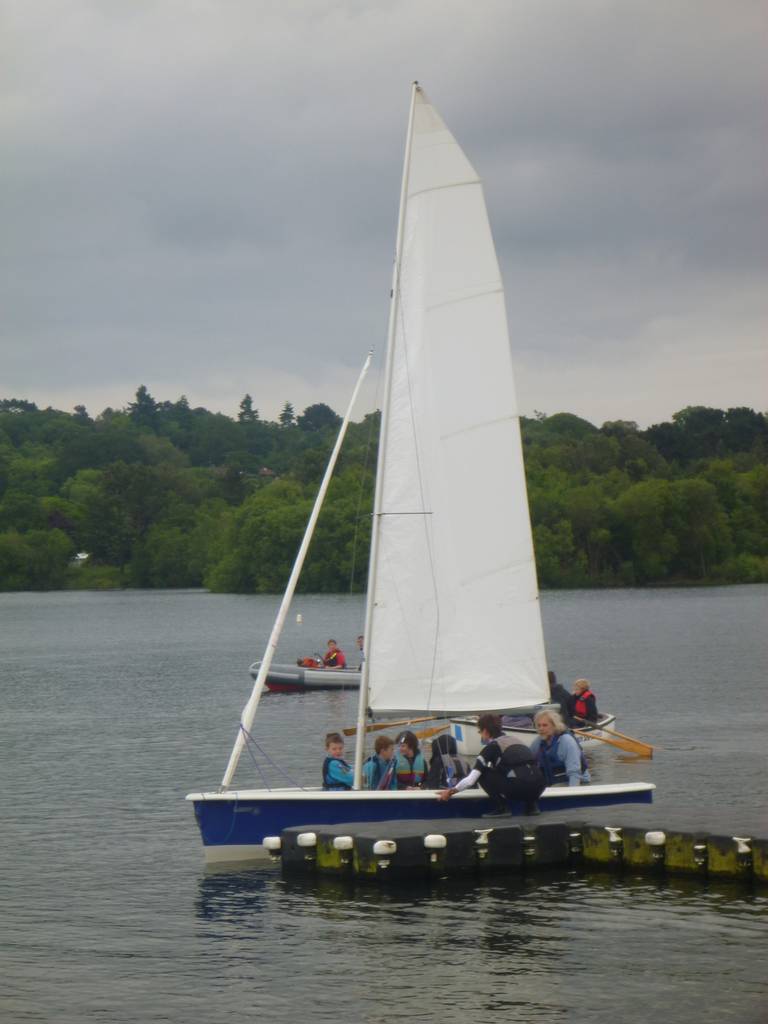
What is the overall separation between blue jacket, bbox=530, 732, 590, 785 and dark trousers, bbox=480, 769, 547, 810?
142cm

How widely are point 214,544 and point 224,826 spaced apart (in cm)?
16012

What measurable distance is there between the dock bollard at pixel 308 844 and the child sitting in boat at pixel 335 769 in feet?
4.93

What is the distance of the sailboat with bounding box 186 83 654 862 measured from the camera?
72.7 feet

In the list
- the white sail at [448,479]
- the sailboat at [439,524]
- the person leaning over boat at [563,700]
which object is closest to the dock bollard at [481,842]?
the sailboat at [439,524]

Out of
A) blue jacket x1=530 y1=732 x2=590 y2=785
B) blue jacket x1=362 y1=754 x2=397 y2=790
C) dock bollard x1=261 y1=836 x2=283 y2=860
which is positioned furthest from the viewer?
blue jacket x1=530 y1=732 x2=590 y2=785

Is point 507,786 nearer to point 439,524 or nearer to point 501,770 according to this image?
point 501,770

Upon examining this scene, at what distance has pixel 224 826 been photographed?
22266mm

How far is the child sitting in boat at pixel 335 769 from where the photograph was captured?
22.8m

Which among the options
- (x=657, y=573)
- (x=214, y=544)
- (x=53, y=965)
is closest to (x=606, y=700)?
(x=53, y=965)

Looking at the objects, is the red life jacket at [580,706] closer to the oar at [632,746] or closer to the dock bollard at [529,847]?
the oar at [632,746]

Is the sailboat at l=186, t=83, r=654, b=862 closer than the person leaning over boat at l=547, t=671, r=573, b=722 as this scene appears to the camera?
Yes

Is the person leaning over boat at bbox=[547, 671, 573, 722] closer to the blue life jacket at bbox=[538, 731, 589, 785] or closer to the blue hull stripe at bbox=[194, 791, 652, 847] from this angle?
the blue life jacket at bbox=[538, 731, 589, 785]

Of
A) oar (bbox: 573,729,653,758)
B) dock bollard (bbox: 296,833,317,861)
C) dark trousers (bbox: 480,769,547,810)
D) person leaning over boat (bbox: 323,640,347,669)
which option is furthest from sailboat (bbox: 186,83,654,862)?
person leaning over boat (bbox: 323,640,347,669)

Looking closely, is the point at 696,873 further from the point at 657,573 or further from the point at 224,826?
the point at 657,573
